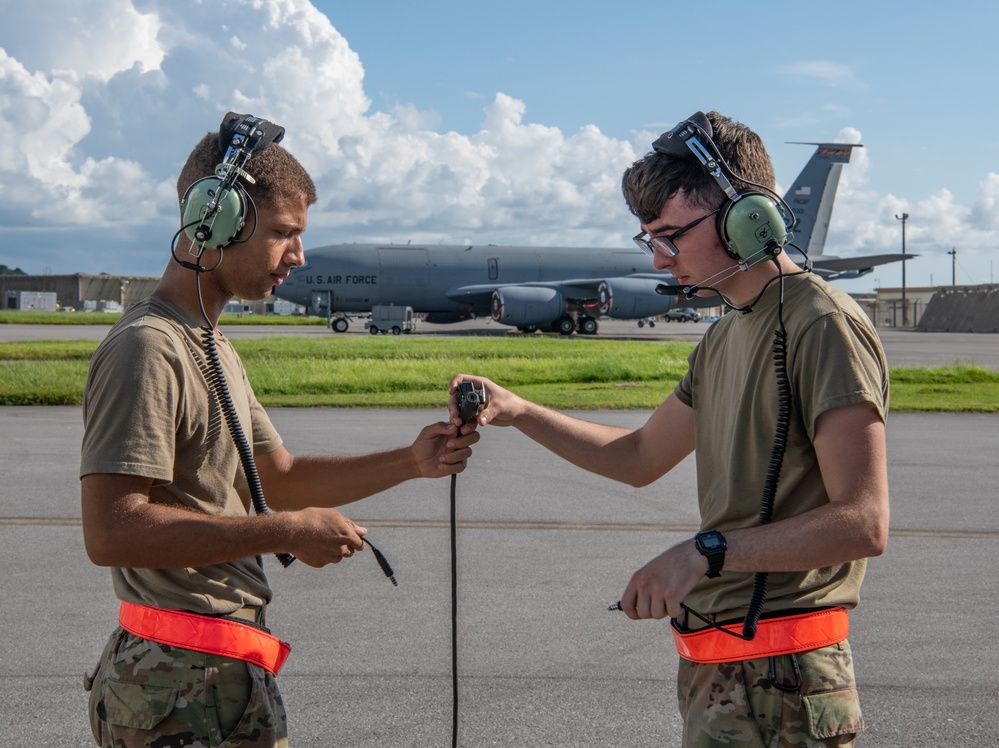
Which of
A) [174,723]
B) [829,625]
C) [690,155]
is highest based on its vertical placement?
[690,155]

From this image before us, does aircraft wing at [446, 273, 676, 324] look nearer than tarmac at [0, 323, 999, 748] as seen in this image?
No

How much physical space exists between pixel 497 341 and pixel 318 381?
40.1 ft

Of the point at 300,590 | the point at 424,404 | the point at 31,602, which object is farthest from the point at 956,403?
the point at 31,602

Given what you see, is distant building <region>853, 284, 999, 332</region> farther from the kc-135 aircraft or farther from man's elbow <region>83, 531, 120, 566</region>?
man's elbow <region>83, 531, 120, 566</region>

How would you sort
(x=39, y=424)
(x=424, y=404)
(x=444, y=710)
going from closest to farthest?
(x=444, y=710)
(x=39, y=424)
(x=424, y=404)

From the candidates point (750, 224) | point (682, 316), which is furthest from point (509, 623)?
point (682, 316)

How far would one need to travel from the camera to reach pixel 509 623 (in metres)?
5.44

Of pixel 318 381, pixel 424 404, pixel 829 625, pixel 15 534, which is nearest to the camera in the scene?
pixel 829 625

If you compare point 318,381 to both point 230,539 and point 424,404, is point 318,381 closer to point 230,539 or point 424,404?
point 424,404

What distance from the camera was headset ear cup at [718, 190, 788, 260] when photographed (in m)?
2.35

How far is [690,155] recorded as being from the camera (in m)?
2.39

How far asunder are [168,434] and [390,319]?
42.9 m

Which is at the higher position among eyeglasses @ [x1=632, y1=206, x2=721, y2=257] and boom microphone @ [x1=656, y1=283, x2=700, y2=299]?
eyeglasses @ [x1=632, y1=206, x2=721, y2=257]

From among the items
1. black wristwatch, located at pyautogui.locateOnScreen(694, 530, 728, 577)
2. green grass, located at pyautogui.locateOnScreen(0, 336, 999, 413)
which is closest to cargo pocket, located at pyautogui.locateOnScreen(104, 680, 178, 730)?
black wristwatch, located at pyautogui.locateOnScreen(694, 530, 728, 577)
